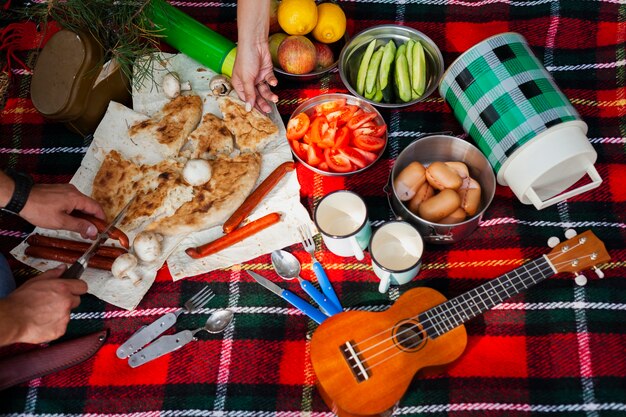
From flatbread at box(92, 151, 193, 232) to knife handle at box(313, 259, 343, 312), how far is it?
1.75 ft

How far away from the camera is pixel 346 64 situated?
2.07 m

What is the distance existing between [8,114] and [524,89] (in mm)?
1974

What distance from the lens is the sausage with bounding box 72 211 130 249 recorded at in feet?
5.98

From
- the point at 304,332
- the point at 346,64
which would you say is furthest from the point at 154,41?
the point at 304,332

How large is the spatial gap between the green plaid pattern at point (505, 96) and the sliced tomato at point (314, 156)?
525 millimetres

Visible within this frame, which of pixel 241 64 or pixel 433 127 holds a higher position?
pixel 241 64

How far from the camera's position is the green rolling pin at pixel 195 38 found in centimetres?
209

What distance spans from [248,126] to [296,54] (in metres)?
0.32

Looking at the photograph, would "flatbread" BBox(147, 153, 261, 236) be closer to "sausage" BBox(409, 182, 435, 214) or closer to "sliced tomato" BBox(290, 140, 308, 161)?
"sliced tomato" BBox(290, 140, 308, 161)

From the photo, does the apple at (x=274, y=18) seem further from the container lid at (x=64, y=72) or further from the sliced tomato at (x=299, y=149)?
the container lid at (x=64, y=72)

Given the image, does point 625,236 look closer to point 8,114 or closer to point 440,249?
point 440,249

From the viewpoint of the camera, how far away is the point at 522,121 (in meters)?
1.68

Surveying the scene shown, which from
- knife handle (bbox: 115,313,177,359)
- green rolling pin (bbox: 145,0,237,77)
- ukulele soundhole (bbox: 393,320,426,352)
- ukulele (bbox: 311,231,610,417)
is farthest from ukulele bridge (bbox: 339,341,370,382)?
green rolling pin (bbox: 145,0,237,77)

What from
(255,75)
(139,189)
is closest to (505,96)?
(255,75)
